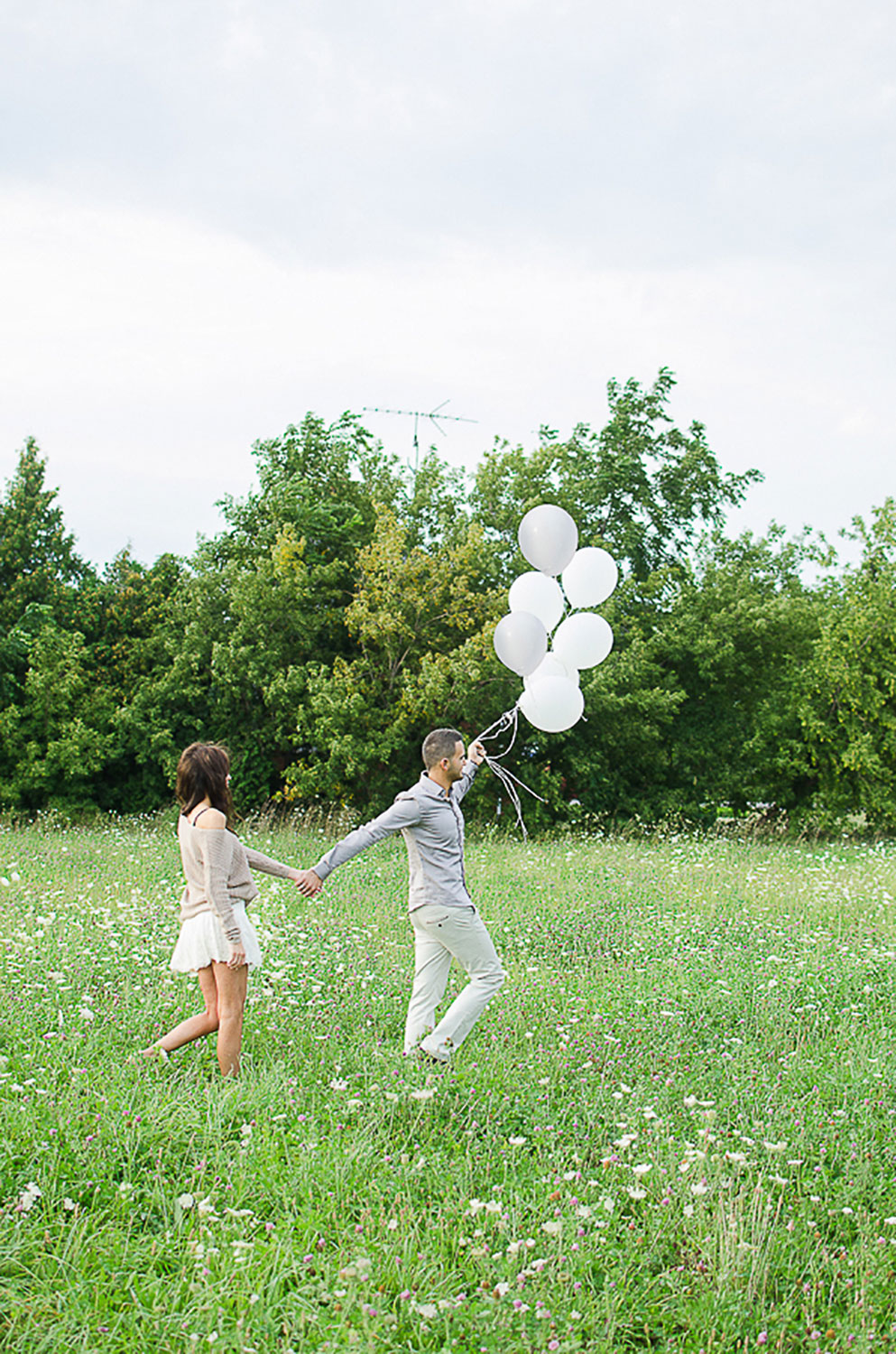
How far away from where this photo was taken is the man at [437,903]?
540 centimetres

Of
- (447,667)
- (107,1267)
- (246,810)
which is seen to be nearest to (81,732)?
(246,810)

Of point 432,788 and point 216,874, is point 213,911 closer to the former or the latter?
point 216,874

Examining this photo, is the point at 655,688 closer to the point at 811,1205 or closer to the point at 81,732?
the point at 81,732

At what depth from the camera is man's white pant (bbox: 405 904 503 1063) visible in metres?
5.38

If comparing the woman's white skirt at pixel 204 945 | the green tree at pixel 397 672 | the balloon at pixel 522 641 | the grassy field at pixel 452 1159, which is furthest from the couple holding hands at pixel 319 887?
the green tree at pixel 397 672

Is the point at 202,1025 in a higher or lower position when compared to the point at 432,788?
lower

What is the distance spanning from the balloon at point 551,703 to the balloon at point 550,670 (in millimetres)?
87

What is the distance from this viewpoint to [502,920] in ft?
31.3

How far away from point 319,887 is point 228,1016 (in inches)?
32.5

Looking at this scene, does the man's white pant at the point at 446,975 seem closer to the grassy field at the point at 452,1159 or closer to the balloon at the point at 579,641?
the grassy field at the point at 452,1159

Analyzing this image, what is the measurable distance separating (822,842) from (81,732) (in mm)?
14067

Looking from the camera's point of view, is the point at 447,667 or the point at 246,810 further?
the point at 246,810

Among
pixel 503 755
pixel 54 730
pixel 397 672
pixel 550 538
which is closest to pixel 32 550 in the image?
pixel 54 730

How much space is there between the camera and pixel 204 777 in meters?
5.09
